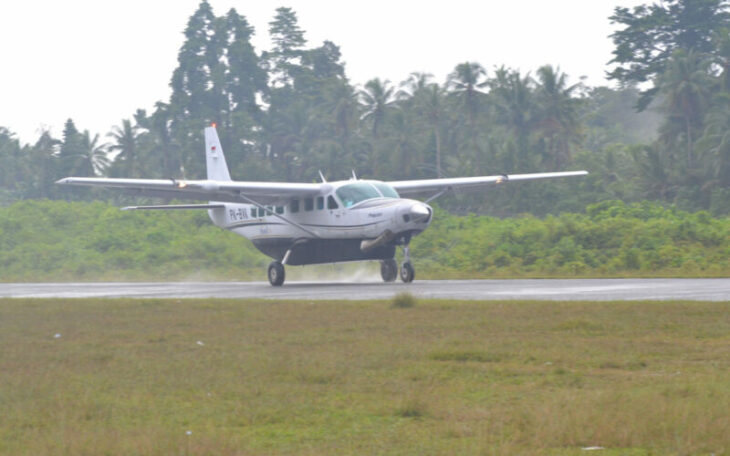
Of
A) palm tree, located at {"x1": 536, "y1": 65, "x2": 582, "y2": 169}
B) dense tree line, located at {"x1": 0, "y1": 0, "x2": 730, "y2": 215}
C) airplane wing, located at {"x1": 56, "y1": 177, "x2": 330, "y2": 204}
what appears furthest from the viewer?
palm tree, located at {"x1": 536, "y1": 65, "x2": 582, "y2": 169}

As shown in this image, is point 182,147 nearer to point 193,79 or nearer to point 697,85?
point 193,79

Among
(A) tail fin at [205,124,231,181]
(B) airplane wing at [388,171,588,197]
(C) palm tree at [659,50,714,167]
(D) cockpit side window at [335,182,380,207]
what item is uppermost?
(C) palm tree at [659,50,714,167]

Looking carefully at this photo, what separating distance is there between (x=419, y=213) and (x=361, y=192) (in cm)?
265

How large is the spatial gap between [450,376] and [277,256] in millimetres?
22154

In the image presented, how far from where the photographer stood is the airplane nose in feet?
82.3

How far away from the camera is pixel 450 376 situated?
8.55 metres

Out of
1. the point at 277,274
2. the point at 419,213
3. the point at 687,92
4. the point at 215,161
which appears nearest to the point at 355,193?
the point at 419,213

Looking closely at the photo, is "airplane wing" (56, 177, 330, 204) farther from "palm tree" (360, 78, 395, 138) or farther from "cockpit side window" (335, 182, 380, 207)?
"palm tree" (360, 78, 395, 138)

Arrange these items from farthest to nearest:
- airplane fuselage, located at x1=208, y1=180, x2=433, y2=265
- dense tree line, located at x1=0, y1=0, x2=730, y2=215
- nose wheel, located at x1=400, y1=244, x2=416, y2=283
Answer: dense tree line, located at x1=0, y1=0, x2=730, y2=215 < nose wheel, located at x1=400, y1=244, x2=416, y2=283 < airplane fuselage, located at x1=208, y1=180, x2=433, y2=265

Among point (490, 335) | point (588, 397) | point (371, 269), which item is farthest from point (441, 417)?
point (371, 269)

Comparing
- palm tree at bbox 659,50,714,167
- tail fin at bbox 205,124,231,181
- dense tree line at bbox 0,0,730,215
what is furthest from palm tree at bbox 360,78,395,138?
tail fin at bbox 205,124,231,181

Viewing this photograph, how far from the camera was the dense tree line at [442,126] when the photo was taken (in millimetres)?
63531

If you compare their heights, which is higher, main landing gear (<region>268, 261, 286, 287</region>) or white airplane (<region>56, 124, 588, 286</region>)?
white airplane (<region>56, 124, 588, 286</region>)

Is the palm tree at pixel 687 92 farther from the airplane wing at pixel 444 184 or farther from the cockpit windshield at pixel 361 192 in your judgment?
the cockpit windshield at pixel 361 192
